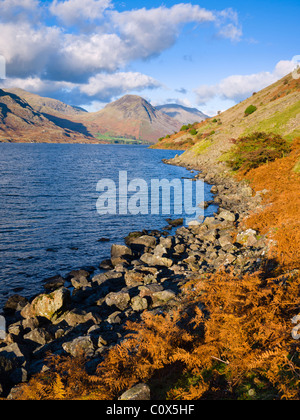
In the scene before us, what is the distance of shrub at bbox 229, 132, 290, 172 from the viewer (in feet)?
125

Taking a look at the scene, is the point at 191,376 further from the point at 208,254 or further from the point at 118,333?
the point at 208,254

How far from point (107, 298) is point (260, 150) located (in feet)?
111

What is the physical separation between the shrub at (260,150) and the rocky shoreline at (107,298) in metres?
20.6

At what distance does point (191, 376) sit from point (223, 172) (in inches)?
1973

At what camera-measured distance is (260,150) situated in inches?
1522

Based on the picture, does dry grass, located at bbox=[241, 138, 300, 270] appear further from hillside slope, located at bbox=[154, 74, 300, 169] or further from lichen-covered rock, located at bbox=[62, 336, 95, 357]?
hillside slope, located at bbox=[154, 74, 300, 169]

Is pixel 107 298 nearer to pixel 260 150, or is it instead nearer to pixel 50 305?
pixel 50 305

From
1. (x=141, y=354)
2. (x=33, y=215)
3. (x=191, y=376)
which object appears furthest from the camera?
(x=33, y=215)

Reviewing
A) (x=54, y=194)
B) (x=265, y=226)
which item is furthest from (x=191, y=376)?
(x=54, y=194)

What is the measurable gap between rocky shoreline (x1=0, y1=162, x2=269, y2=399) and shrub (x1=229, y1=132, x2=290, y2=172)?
20561 millimetres

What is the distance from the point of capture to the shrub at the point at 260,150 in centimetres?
3809

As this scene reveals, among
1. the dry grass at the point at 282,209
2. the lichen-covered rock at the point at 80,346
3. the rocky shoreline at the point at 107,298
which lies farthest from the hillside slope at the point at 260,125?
the lichen-covered rock at the point at 80,346

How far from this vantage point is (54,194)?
1588 inches
